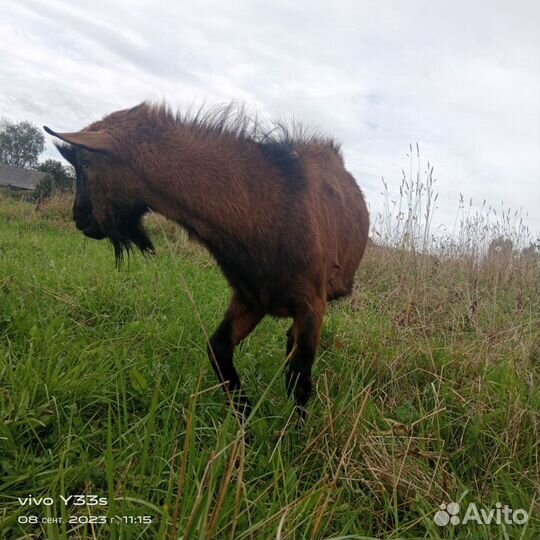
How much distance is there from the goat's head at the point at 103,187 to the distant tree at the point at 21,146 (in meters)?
57.8

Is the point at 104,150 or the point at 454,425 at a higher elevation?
the point at 104,150

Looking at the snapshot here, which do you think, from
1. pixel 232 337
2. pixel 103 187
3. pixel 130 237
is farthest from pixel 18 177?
pixel 232 337

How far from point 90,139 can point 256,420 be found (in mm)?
1661

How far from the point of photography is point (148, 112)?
2.67m

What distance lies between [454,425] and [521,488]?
0.50 metres

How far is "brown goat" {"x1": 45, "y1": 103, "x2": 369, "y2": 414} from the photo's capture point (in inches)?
97.8

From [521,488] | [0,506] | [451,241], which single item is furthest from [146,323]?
[451,241]

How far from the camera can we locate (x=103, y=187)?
8.25 feet

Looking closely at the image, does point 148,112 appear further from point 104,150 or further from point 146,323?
point 146,323

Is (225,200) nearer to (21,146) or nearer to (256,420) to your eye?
(256,420)

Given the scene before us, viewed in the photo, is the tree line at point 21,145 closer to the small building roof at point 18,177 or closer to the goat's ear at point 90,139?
the small building roof at point 18,177

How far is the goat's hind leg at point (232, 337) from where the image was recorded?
278 cm

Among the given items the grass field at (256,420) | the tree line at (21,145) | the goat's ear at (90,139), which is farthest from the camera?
the tree line at (21,145)

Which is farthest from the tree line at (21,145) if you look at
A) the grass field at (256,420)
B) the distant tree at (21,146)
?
the grass field at (256,420)
